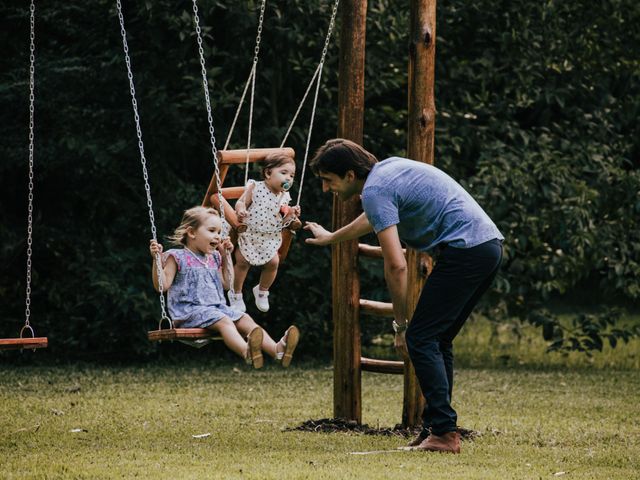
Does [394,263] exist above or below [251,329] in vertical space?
above

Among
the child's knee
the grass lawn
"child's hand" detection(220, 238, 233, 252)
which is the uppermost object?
"child's hand" detection(220, 238, 233, 252)

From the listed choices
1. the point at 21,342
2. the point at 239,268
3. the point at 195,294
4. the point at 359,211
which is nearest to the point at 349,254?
the point at 359,211

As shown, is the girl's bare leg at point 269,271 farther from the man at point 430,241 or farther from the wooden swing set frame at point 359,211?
the man at point 430,241

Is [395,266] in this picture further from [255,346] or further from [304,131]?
[304,131]

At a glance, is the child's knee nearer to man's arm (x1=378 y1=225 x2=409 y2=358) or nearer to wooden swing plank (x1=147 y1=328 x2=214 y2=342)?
wooden swing plank (x1=147 y1=328 x2=214 y2=342)

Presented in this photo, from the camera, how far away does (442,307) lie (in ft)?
21.2

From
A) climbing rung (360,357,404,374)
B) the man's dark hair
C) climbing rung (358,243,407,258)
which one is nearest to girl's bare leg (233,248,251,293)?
climbing rung (358,243,407,258)

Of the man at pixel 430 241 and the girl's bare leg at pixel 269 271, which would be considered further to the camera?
the girl's bare leg at pixel 269 271

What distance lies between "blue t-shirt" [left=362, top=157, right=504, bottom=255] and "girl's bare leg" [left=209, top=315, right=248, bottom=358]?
56.2 inches

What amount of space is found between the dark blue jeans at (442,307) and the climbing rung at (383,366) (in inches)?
42.4

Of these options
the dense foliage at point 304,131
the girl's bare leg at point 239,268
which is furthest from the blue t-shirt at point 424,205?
the dense foliage at point 304,131

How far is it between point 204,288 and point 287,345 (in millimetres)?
669

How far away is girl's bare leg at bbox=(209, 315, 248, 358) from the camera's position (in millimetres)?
7410

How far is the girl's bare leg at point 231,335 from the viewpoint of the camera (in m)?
7.41
